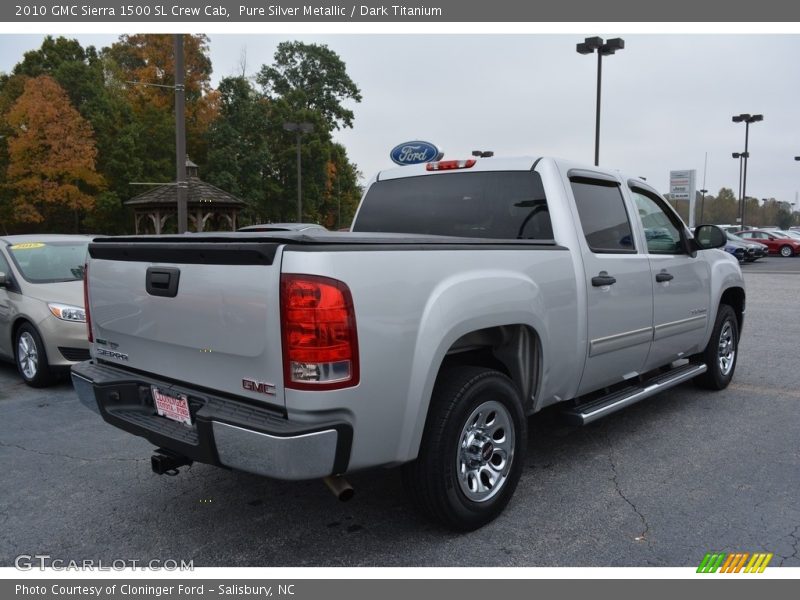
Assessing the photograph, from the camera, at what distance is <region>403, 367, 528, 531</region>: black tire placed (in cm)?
304

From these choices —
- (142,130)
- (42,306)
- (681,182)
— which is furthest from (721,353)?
(681,182)

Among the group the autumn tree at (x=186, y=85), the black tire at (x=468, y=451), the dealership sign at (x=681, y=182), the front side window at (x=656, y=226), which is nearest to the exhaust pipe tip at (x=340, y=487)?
the black tire at (x=468, y=451)

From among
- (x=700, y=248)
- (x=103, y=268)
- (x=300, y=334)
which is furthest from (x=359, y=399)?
(x=700, y=248)

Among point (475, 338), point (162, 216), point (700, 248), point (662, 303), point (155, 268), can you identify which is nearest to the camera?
point (155, 268)

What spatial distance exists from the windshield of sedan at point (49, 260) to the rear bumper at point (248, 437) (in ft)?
15.3

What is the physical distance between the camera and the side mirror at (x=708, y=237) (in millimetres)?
5215

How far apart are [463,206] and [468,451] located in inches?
71.4

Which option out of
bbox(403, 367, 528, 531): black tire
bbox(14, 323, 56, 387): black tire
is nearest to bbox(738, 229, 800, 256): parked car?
bbox(14, 323, 56, 387): black tire

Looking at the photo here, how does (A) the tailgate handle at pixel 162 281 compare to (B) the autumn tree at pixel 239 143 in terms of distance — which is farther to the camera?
(B) the autumn tree at pixel 239 143

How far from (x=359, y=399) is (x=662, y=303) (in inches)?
118

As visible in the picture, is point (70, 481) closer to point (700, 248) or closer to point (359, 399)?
point (359, 399)

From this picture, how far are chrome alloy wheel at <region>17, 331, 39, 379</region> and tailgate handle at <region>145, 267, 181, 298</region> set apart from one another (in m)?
4.13

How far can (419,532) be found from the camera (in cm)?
328

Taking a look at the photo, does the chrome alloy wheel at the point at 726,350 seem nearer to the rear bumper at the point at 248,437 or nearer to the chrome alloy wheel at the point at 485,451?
the chrome alloy wheel at the point at 485,451
